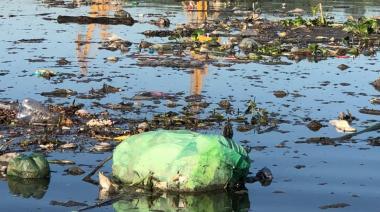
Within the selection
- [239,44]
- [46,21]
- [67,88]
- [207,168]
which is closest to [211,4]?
[46,21]

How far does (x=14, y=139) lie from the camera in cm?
625

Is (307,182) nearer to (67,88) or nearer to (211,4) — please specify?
(67,88)

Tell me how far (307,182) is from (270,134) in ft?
5.05

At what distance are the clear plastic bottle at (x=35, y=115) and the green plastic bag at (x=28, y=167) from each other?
1.78m

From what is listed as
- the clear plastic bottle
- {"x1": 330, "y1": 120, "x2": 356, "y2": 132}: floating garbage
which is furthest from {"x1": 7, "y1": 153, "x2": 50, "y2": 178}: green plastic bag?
{"x1": 330, "y1": 120, "x2": 356, "y2": 132}: floating garbage

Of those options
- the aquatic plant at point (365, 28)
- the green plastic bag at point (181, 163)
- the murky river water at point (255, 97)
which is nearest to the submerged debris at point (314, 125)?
the murky river water at point (255, 97)

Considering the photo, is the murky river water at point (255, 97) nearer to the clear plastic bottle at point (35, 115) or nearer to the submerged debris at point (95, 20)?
the clear plastic bottle at point (35, 115)

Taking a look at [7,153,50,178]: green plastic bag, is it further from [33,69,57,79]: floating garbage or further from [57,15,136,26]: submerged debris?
[57,15,136,26]: submerged debris

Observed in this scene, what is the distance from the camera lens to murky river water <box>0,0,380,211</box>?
16.0 ft

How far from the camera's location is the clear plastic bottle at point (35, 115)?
22.7ft

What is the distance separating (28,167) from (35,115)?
197 centimetres

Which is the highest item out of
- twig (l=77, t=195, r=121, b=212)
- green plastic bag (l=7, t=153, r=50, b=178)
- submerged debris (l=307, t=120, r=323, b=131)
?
green plastic bag (l=7, t=153, r=50, b=178)

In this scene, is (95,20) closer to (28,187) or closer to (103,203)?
(28,187)

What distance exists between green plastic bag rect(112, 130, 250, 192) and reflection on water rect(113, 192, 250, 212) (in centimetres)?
10
